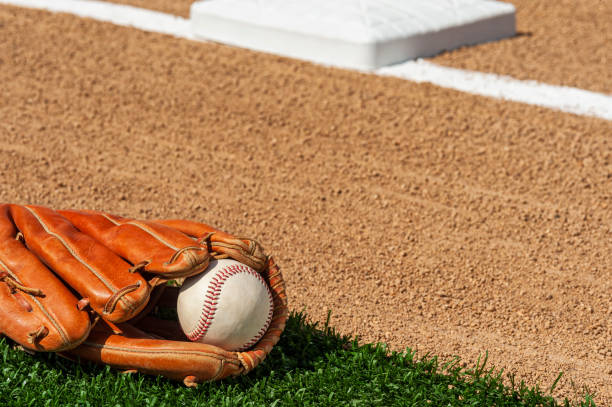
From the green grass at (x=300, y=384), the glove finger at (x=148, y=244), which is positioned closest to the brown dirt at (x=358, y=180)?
the green grass at (x=300, y=384)

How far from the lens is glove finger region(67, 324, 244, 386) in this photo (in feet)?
9.95

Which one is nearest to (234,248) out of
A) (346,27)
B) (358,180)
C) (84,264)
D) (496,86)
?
(84,264)

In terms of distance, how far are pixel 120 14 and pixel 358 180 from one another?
413 cm

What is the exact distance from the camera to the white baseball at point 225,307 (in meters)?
3.07

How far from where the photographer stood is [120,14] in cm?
796

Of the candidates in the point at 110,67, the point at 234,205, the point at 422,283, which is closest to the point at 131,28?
the point at 110,67

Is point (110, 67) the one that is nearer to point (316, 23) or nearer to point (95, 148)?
point (95, 148)

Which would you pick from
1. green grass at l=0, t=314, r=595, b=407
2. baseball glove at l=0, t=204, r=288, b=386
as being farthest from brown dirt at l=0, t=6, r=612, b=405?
baseball glove at l=0, t=204, r=288, b=386

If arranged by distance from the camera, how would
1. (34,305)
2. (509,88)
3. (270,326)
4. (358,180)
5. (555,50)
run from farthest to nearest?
1. (555,50)
2. (509,88)
3. (358,180)
4. (270,326)
5. (34,305)

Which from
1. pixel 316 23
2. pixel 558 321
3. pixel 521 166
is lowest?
pixel 558 321

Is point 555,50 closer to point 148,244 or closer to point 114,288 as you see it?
point 148,244

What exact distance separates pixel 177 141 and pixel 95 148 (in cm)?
59

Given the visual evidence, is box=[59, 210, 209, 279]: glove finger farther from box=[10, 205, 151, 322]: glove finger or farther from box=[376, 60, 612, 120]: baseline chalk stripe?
box=[376, 60, 612, 120]: baseline chalk stripe

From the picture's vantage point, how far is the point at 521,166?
520 cm
